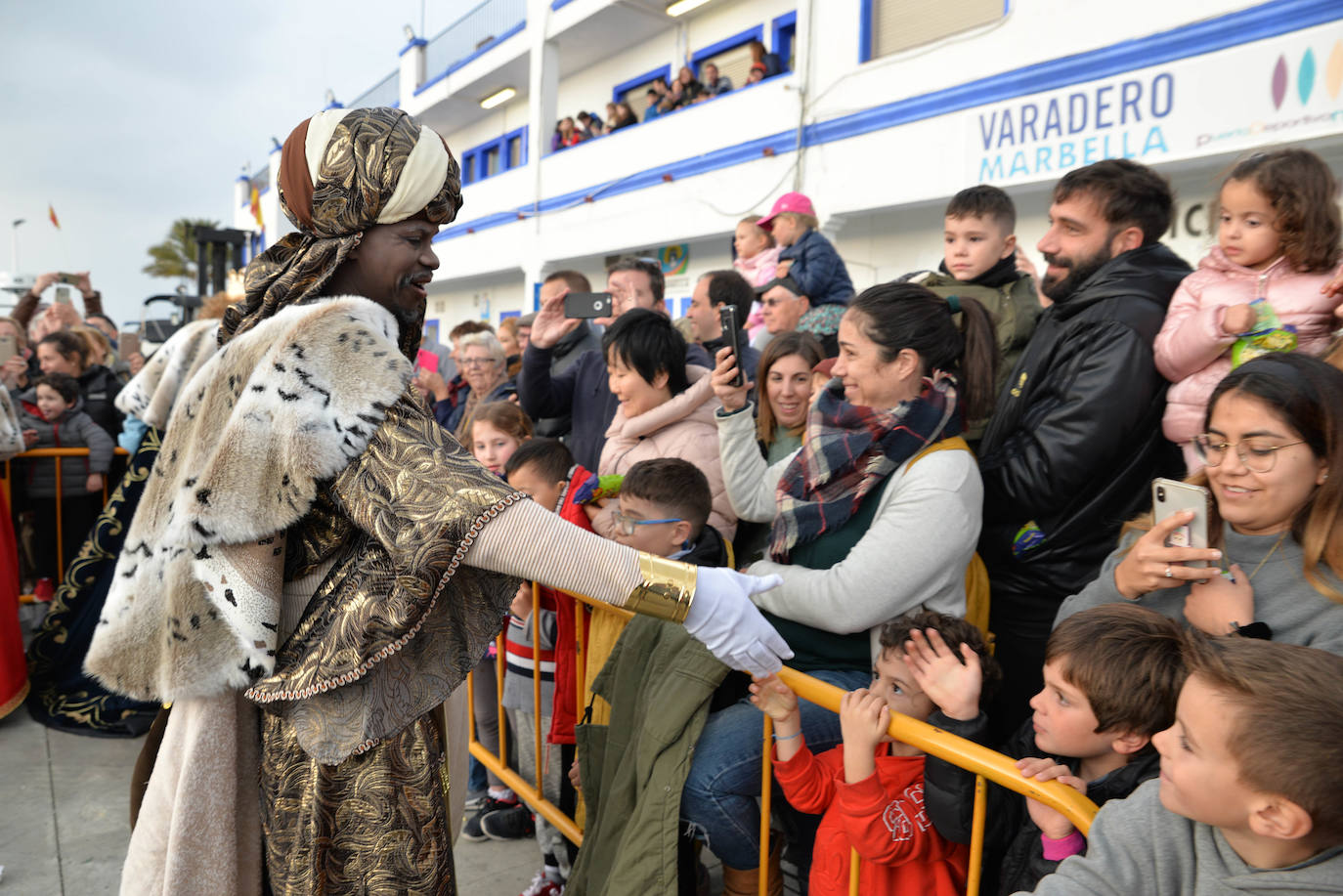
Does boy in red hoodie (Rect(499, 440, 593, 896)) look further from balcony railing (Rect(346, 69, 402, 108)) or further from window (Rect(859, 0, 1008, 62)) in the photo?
balcony railing (Rect(346, 69, 402, 108))

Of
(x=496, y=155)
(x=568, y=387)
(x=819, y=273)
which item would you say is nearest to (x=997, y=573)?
(x=568, y=387)

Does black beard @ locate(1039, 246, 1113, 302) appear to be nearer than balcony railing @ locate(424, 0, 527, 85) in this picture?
Yes

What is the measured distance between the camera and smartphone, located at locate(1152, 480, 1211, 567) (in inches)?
65.9

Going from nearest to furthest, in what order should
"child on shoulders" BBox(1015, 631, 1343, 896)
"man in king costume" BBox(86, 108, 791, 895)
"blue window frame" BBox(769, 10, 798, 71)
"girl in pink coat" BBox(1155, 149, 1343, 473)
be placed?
"child on shoulders" BBox(1015, 631, 1343, 896) → "man in king costume" BBox(86, 108, 791, 895) → "girl in pink coat" BBox(1155, 149, 1343, 473) → "blue window frame" BBox(769, 10, 798, 71)

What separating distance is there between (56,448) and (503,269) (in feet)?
43.0

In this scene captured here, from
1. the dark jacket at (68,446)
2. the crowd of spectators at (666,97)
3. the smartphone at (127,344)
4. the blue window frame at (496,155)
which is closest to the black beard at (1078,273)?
the dark jacket at (68,446)

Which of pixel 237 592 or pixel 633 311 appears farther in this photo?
pixel 633 311

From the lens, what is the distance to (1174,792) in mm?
1223

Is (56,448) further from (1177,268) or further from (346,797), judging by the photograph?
(1177,268)

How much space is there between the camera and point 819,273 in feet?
16.2

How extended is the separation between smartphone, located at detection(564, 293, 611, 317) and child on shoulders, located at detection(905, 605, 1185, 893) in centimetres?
290

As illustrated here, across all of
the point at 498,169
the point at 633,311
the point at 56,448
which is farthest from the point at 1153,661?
the point at 498,169

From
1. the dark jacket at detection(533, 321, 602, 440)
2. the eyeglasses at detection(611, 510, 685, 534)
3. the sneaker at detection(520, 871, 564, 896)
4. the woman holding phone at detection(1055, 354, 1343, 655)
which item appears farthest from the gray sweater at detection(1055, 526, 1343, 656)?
the dark jacket at detection(533, 321, 602, 440)

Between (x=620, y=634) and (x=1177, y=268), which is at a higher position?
(x=1177, y=268)
